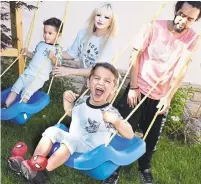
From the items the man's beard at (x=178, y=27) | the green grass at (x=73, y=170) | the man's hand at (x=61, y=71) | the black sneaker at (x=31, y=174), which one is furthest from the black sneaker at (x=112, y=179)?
the man's beard at (x=178, y=27)

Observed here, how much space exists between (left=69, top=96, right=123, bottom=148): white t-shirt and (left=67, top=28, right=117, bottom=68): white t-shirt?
0.19 meters

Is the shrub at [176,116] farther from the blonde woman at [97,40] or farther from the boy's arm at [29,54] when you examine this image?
the boy's arm at [29,54]

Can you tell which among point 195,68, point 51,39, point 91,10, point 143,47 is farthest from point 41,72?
point 195,68

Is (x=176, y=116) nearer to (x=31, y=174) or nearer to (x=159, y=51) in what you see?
(x=159, y=51)

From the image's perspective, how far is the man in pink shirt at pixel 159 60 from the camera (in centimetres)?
159

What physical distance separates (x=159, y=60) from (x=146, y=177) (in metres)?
0.52

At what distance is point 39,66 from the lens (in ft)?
6.17

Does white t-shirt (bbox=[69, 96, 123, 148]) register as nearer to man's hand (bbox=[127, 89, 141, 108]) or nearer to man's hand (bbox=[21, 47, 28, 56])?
man's hand (bbox=[127, 89, 141, 108])

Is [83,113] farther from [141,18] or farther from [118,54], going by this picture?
[141,18]

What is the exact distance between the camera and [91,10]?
1.79 m

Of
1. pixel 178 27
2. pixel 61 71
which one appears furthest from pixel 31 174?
pixel 178 27

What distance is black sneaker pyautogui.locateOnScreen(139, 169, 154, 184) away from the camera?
72.4 inches

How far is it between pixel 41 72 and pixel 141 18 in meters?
0.49

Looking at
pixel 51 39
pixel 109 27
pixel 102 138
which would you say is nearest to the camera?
pixel 102 138
